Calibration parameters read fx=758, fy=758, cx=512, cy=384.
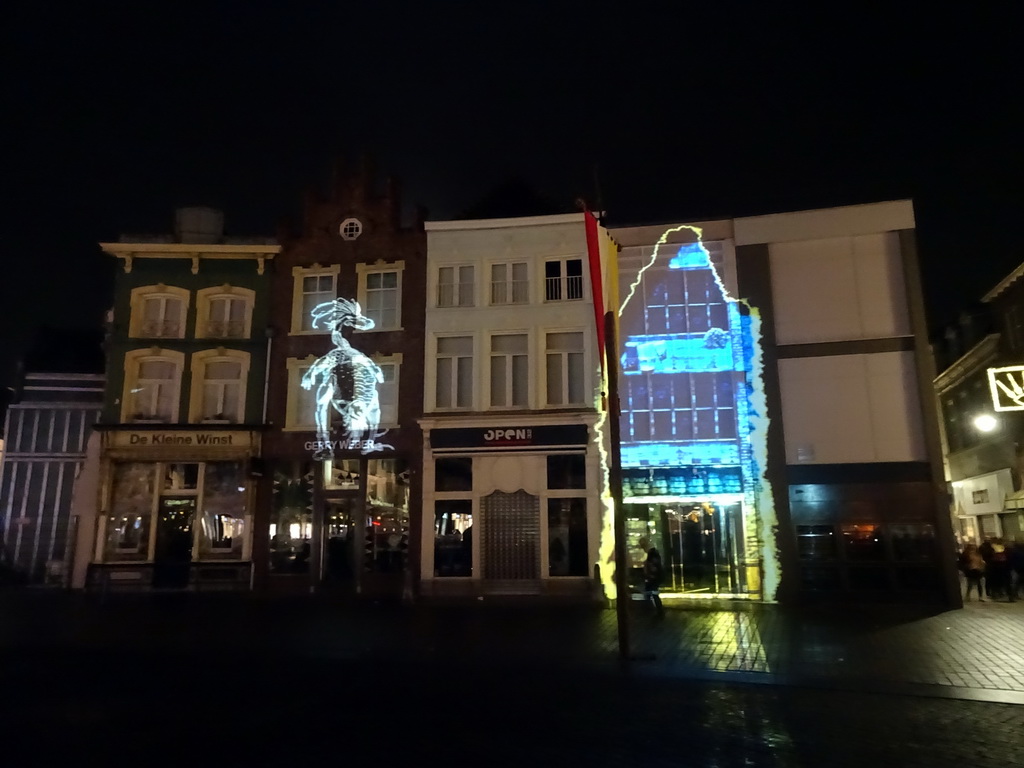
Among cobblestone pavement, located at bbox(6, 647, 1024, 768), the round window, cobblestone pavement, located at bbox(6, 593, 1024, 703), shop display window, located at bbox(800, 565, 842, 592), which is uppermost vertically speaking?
the round window

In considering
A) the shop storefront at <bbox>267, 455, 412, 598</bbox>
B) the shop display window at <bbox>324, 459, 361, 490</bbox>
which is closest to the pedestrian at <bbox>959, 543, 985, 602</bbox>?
the shop storefront at <bbox>267, 455, 412, 598</bbox>

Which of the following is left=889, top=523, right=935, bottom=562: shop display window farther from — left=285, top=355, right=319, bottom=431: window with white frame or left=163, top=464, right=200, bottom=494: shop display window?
left=163, top=464, right=200, bottom=494: shop display window

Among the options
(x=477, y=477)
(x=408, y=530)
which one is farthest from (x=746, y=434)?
(x=408, y=530)

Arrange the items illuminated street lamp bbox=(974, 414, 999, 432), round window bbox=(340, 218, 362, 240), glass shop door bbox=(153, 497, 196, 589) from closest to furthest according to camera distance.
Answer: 1. glass shop door bbox=(153, 497, 196, 589)
2. round window bbox=(340, 218, 362, 240)
3. illuminated street lamp bbox=(974, 414, 999, 432)

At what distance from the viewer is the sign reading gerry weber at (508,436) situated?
22094mm

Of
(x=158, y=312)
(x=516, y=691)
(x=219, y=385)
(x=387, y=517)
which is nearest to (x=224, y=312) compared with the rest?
(x=158, y=312)

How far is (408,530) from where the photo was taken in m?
22.9

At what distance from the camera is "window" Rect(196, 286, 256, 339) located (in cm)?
2472

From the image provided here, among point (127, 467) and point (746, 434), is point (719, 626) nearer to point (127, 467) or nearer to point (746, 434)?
point (746, 434)

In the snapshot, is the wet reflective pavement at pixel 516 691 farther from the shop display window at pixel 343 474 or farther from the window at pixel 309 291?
the window at pixel 309 291

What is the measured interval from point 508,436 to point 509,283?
4.83 m

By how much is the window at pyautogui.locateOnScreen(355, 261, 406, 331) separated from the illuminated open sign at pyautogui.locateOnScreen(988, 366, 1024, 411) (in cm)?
1626

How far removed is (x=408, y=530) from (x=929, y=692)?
51.8 feet

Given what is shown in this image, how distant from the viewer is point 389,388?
78.2 feet
